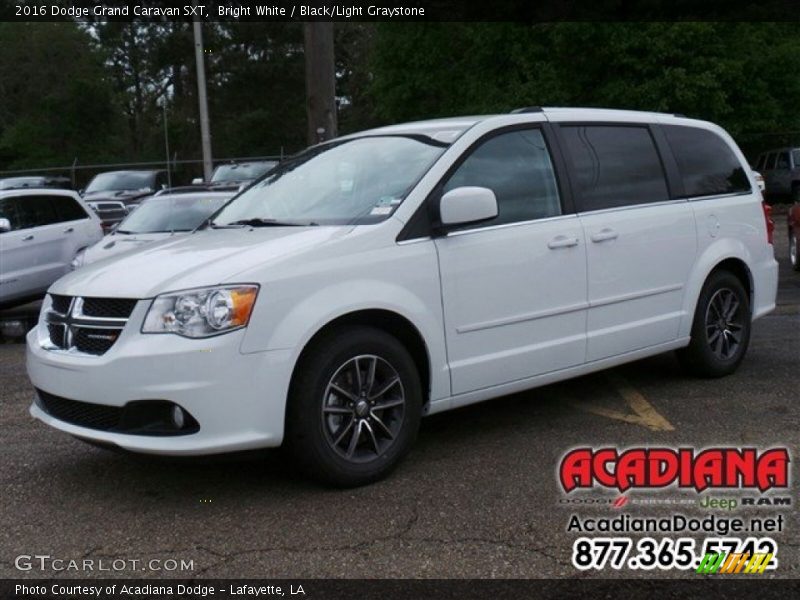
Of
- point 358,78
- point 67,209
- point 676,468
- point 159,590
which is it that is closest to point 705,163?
point 676,468

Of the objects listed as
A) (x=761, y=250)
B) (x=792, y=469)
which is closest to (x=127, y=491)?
(x=792, y=469)

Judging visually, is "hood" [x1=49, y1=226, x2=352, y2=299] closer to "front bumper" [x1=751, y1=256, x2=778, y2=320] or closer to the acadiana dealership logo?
the acadiana dealership logo

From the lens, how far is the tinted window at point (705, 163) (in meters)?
6.44

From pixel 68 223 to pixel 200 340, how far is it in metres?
8.75

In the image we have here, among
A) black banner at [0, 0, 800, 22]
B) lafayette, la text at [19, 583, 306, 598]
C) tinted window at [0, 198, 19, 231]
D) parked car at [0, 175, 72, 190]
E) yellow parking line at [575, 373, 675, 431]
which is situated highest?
black banner at [0, 0, 800, 22]

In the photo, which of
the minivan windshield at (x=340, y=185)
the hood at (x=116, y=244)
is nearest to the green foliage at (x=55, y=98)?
the hood at (x=116, y=244)

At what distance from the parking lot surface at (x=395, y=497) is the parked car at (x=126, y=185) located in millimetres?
16805

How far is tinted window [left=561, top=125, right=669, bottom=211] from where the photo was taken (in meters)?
5.71

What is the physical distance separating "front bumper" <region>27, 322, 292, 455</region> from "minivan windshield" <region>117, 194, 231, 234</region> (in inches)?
275

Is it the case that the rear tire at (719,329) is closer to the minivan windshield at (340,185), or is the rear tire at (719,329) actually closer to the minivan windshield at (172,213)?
the minivan windshield at (340,185)

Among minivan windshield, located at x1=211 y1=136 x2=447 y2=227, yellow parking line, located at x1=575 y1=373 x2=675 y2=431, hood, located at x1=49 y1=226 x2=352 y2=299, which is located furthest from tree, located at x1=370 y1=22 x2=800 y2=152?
hood, located at x1=49 y1=226 x2=352 y2=299

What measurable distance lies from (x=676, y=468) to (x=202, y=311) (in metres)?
2.46

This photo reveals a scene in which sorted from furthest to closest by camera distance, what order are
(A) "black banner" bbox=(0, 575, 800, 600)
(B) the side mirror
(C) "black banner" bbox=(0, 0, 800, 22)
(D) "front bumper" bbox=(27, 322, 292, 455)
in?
(C) "black banner" bbox=(0, 0, 800, 22)
(B) the side mirror
(D) "front bumper" bbox=(27, 322, 292, 455)
(A) "black banner" bbox=(0, 575, 800, 600)

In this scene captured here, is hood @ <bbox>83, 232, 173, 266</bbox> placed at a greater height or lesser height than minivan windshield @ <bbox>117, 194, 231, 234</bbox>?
lesser
